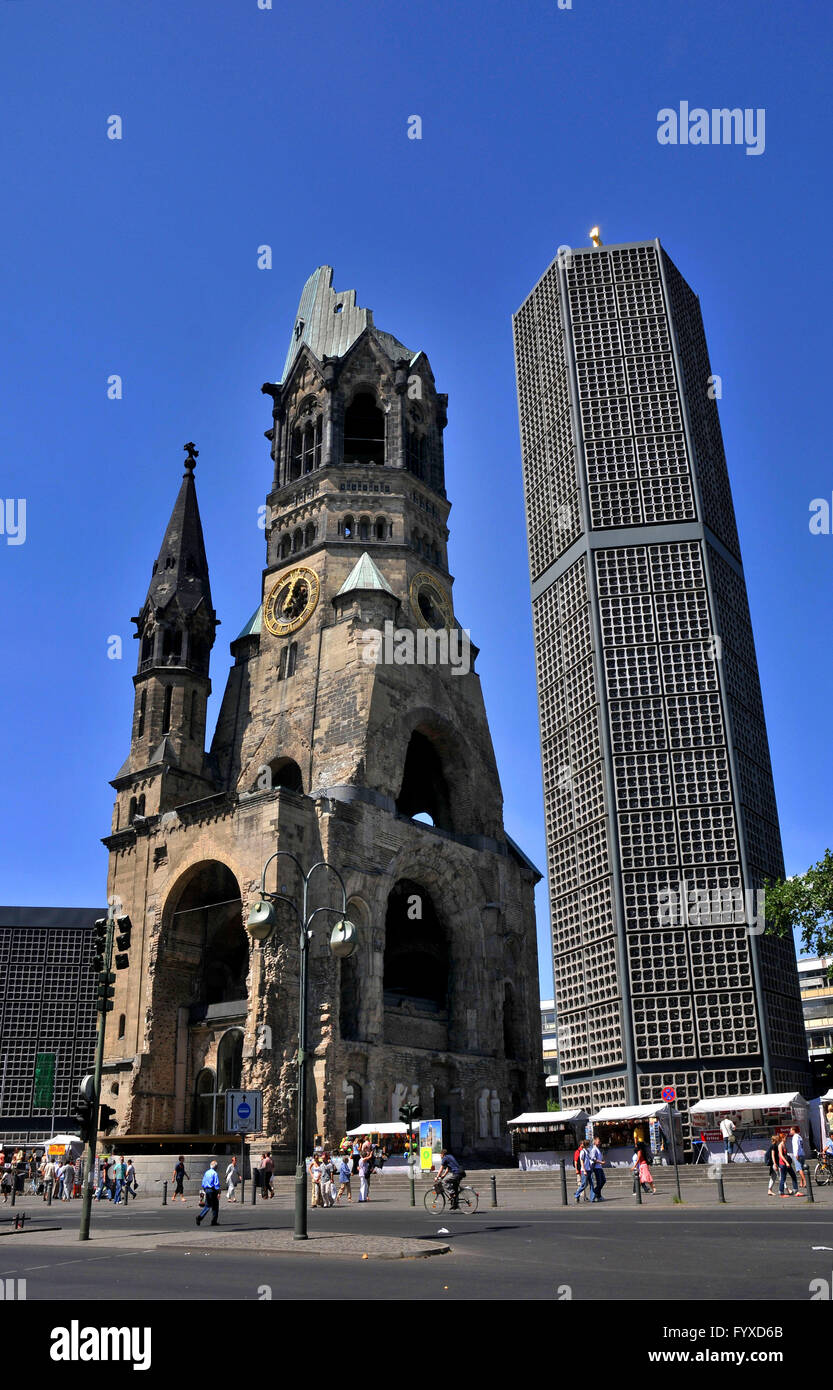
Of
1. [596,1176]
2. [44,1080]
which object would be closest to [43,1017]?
[44,1080]

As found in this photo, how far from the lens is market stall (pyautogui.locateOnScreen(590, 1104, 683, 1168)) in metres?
36.3

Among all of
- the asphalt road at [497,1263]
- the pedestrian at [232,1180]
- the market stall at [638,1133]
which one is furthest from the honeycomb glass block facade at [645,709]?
the asphalt road at [497,1263]

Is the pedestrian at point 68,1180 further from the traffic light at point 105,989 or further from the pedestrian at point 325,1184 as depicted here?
the traffic light at point 105,989

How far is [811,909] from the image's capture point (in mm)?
33250

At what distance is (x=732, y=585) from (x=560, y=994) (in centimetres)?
1794

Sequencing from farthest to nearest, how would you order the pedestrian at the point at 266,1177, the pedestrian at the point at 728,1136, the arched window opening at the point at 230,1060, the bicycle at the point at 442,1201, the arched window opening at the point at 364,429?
the arched window opening at the point at 364,429 < the arched window opening at the point at 230,1060 < the pedestrian at the point at 728,1136 < the pedestrian at the point at 266,1177 < the bicycle at the point at 442,1201

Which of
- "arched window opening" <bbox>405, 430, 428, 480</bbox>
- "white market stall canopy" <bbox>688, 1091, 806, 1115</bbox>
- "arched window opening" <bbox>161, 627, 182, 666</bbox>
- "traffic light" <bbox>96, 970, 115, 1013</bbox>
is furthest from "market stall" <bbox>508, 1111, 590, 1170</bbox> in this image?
"arched window opening" <bbox>405, 430, 428, 480</bbox>

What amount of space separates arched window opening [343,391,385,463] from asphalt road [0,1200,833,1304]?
1901 inches

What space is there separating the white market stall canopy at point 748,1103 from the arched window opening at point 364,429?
133 feet

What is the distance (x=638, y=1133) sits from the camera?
35.4 metres

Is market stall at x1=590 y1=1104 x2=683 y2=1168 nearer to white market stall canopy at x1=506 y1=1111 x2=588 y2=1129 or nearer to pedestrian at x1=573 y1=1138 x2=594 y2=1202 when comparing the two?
white market stall canopy at x1=506 y1=1111 x2=588 y2=1129

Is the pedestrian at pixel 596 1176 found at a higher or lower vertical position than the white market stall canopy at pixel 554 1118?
lower

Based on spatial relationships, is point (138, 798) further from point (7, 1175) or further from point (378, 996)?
point (7, 1175)

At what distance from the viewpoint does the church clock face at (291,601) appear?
5859 cm
